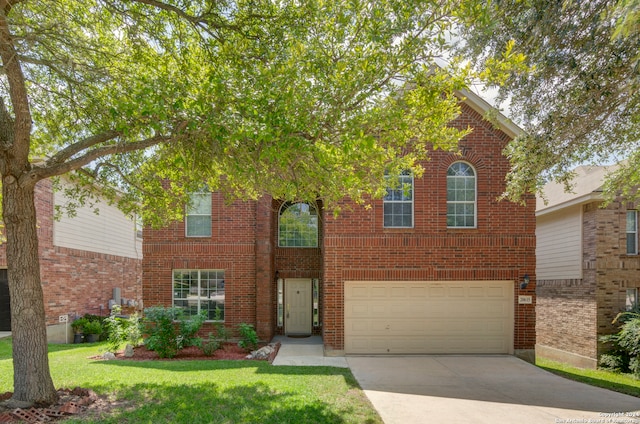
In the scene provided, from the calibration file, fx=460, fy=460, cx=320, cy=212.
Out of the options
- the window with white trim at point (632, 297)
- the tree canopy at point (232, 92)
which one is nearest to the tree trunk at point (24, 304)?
the tree canopy at point (232, 92)

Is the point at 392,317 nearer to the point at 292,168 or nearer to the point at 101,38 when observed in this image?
the point at 292,168

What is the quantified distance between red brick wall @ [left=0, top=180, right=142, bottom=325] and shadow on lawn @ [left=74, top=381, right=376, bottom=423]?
9677mm

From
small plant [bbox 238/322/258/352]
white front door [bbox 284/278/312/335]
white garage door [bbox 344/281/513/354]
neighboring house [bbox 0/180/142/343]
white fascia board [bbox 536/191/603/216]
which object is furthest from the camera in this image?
white front door [bbox 284/278/312/335]

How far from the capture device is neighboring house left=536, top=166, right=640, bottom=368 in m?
14.7

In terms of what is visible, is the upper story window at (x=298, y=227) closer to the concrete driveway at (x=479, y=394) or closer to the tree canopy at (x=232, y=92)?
the concrete driveway at (x=479, y=394)

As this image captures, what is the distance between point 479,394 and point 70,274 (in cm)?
1497

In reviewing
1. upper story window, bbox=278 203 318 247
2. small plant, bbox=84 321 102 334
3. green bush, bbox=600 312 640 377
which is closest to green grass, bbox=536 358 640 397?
green bush, bbox=600 312 640 377

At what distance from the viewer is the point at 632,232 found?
15000mm

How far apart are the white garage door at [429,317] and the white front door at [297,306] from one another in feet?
13.0

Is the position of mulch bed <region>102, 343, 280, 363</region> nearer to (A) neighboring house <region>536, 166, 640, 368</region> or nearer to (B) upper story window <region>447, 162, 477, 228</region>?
(B) upper story window <region>447, 162, 477, 228</region>

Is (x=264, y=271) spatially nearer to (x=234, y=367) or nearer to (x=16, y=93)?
(x=234, y=367)

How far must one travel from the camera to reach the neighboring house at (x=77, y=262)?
1559 centimetres

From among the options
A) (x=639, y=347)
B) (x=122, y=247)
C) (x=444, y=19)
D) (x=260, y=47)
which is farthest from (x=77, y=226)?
(x=639, y=347)

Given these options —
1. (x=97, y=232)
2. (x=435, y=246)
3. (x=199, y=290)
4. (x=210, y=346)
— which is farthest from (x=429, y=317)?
(x=97, y=232)
